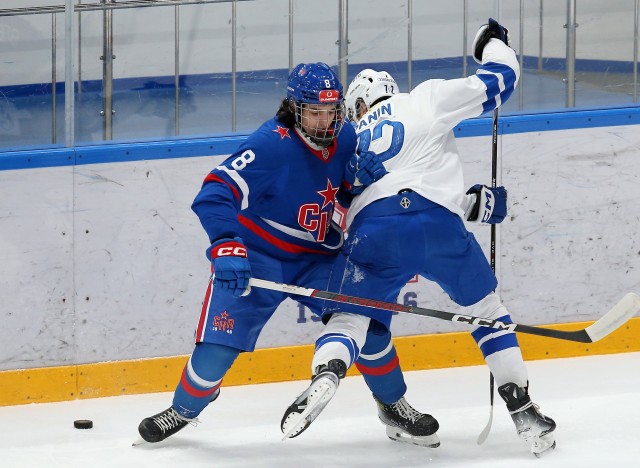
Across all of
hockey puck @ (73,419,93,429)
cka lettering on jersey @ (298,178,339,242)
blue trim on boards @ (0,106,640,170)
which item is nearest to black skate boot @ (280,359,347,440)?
cka lettering on jersey @ (298,178,339,242)

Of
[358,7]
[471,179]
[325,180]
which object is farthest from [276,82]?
[325,180]

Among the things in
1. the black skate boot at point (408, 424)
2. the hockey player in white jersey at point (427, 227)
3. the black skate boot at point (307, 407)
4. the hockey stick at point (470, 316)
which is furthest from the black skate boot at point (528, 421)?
the black skate boot at point (307, 407)

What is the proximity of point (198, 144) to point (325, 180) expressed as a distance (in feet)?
3.65

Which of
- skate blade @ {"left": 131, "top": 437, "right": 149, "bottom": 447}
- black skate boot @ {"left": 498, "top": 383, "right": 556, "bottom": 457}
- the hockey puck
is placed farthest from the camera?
the hockey puck

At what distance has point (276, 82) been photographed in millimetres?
5020

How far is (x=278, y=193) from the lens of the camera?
3.70m

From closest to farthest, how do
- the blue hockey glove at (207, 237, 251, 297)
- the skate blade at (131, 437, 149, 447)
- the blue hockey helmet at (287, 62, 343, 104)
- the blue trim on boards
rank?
the blue hockey glove at (207, 237, 251, 297), the blue hockey helmet at (287, 62, 343, 104), the skate blade at (131, 437, 149, 447), the blue trim on boards

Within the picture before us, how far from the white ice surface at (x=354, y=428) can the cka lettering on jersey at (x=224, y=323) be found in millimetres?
388

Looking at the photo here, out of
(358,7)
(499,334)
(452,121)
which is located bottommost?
(499,334)

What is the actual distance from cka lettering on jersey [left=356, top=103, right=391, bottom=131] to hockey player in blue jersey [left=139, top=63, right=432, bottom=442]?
7cm

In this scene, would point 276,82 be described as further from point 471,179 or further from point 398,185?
point 398,185

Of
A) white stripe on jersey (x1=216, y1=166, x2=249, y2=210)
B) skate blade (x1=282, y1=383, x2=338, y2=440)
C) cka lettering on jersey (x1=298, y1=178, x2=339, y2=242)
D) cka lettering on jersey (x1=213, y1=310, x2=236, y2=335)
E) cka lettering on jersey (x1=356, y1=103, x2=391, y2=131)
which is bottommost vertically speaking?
skate blade (x1=282, y1=383, x2=338, y2=440)

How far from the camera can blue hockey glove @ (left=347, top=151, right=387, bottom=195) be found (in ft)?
12.2

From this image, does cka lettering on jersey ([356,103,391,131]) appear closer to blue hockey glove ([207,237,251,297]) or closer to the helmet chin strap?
the helmet chin strap
